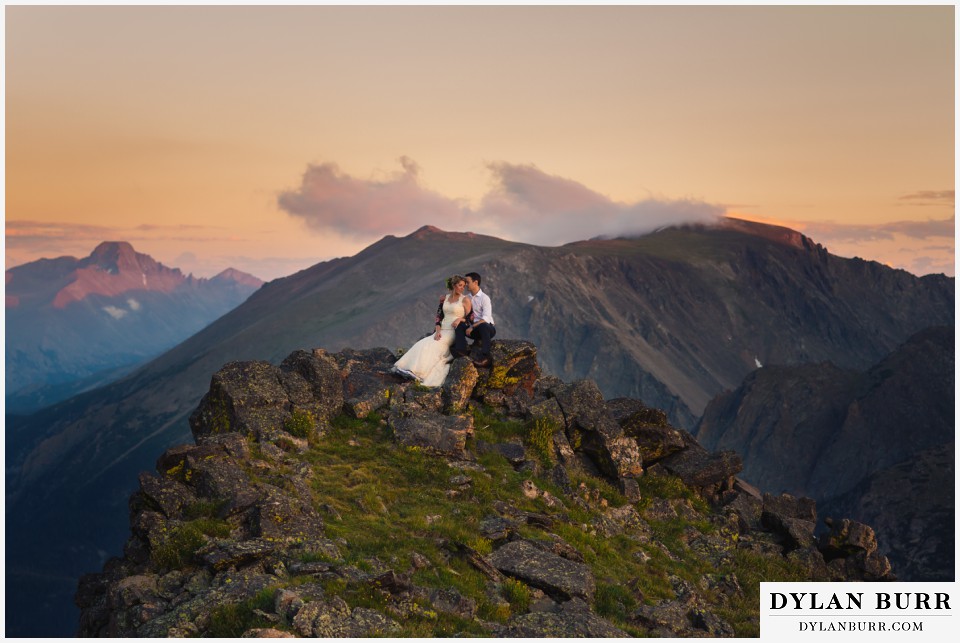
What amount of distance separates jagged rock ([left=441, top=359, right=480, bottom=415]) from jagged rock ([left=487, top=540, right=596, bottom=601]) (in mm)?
10007

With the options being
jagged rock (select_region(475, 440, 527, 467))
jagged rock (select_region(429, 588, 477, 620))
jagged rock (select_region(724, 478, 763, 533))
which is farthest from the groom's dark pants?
jagged rock (select_region(429, 588, 477, 620))

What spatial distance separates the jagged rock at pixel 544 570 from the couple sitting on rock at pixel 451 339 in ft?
40.4

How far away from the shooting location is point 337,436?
3048 centimetres

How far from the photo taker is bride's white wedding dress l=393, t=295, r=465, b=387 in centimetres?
3456

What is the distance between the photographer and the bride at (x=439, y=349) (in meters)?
34.5

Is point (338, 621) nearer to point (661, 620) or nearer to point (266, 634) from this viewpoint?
point (266, 634)

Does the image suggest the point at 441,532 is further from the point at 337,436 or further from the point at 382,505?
the point at 337,436

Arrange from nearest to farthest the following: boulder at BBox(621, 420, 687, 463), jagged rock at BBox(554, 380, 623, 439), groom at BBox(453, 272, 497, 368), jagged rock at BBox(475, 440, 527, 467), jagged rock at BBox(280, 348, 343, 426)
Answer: jagged rock at BBox(475, 440, 527, 467), jagged rock at BBox(280, 348, 343, 426), jagged rock at BBox(554, 380, 623, 439), boulder at BBox(621, 420, 687, 463), groom at BBox(453, 272, 497, 368)

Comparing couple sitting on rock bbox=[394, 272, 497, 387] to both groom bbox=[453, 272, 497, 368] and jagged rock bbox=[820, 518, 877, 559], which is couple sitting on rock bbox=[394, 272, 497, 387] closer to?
groom bbox=[453, 272, 497, 368]

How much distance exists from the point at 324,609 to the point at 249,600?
188 cm

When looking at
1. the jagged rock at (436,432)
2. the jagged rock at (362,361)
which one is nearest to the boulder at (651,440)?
the jagged rock at (436,432)

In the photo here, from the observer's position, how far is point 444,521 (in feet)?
81.3

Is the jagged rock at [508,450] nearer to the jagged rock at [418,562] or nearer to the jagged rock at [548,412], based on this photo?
the jagged rock at [548,412]

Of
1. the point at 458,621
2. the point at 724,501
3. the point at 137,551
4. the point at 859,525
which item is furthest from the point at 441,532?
the point at 859,525
